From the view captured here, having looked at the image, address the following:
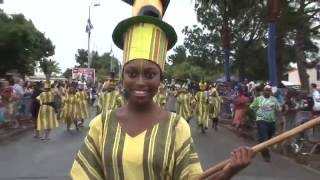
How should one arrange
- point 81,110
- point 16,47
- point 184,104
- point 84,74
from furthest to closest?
point 84,74 → point 16,47 → point 184,104 → point 81,110

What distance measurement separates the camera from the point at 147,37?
361 centimetres

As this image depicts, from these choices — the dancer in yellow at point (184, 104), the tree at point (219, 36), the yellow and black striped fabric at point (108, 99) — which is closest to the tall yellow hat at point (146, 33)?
the yellow and black striped fabric at point (108, 99)

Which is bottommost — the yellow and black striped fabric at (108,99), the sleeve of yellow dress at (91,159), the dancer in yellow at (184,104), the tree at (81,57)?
the tree at (81,57)

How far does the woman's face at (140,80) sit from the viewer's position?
358 cm

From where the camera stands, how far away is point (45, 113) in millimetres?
20828

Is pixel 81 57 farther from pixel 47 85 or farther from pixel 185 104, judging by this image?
pixel 47 85

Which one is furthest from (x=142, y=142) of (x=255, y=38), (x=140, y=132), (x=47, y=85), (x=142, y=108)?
(x=255, y=38)

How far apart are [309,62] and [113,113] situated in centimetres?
5192

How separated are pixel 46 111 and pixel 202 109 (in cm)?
618

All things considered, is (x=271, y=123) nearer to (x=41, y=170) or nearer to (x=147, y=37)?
(x=41, y=170)

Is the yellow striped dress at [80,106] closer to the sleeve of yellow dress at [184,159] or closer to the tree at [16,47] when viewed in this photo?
the tree at [16,47]

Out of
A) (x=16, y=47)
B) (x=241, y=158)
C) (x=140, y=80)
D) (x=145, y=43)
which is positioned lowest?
(x=16, y=47)

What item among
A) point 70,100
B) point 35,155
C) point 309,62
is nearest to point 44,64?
point 309,62

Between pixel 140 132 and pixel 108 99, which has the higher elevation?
pixel 140 132
